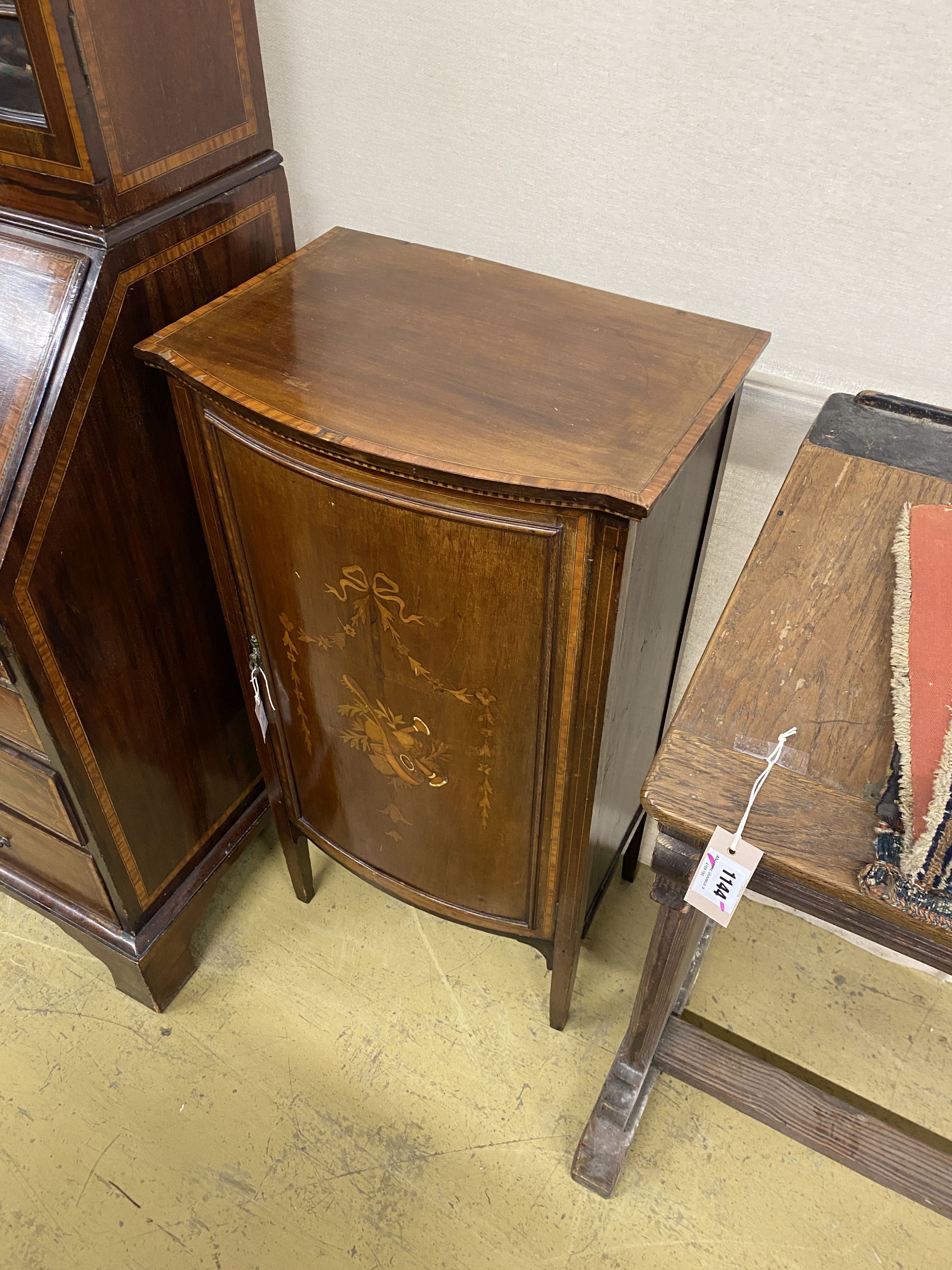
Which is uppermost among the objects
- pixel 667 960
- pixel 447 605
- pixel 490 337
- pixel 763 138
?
pixel 763 138

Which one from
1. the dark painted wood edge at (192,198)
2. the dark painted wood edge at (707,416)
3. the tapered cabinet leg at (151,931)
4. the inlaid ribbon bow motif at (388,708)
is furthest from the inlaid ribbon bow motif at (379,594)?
the tapered cabinet leg at (151,931)

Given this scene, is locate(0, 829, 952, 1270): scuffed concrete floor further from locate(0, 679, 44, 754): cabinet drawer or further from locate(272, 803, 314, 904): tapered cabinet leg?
locate(0, 679, 44, 754): cabinet drawer

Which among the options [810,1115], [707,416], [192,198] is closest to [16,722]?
[192,198]

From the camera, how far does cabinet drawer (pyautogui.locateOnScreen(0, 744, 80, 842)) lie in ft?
3.76

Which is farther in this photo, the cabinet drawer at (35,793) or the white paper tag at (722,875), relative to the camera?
the cabinet drawer at (35,793)

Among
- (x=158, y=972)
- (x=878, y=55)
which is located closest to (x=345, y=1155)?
(x=158, y=972)

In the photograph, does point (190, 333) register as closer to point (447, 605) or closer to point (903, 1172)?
point (447, 605)

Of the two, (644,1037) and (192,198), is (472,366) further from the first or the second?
(644,1037)

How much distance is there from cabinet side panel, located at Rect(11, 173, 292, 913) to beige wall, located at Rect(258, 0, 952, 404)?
0.17 meters

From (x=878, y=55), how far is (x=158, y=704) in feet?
3.64

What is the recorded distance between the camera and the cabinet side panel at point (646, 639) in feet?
3.05

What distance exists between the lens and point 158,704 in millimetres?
1245

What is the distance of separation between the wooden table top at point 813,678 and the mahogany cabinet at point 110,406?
Answer: 69 centimetres

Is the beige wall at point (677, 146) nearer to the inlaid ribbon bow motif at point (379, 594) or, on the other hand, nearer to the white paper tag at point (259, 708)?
the inlaid ribbon bow motif at point (379, 594)
